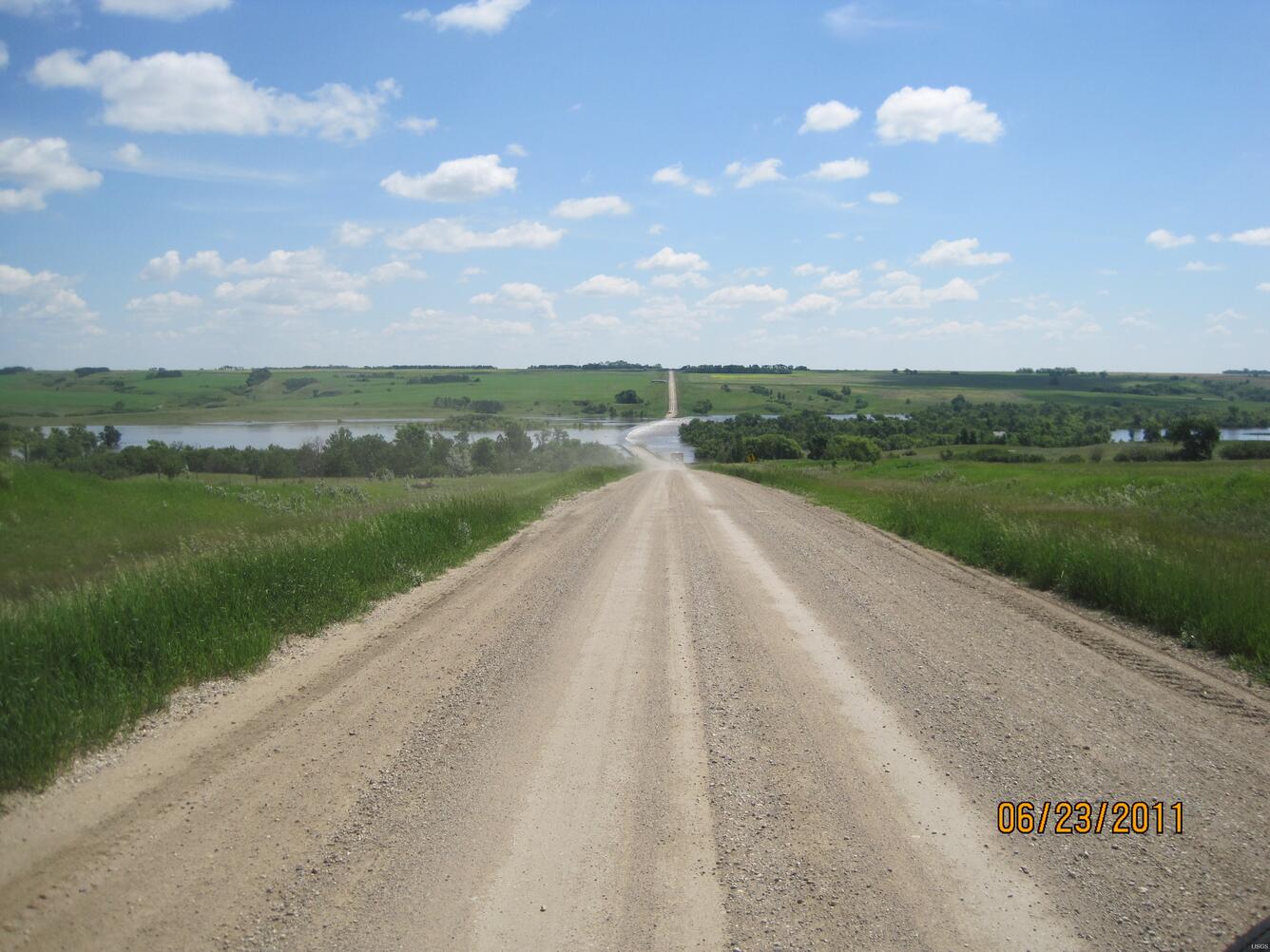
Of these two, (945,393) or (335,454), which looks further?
(945,393)

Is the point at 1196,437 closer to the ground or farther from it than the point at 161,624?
farther from it

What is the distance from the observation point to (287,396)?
71188mm

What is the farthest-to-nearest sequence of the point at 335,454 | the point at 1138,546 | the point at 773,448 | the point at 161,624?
1. the point at 773,448
2. the point at 335,454
3. the point at 1138,546
4. the point at 161,624

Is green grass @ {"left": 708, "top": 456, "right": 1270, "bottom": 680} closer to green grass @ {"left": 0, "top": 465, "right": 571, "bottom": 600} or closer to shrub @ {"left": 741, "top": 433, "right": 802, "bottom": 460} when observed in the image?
green grass @ {"left": 0, "top": 465, "right": 571, "bottom": 600}

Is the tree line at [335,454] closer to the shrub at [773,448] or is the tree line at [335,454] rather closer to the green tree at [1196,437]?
the shrub at [773,448]

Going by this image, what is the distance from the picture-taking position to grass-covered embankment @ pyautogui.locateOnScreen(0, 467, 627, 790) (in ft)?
17.4

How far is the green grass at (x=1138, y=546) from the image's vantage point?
26.4ft

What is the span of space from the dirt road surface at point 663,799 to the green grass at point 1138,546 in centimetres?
79

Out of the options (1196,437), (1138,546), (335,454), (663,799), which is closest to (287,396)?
(335,454)

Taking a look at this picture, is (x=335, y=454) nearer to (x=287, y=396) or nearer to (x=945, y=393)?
(x=287, y=396)

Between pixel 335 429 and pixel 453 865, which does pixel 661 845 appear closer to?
pixel 453 865

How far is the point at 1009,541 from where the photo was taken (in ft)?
43.0

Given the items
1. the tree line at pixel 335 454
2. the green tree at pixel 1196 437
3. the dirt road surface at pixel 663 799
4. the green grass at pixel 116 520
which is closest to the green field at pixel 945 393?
the green tree at pixel 1196 437

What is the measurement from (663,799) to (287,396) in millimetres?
74803
